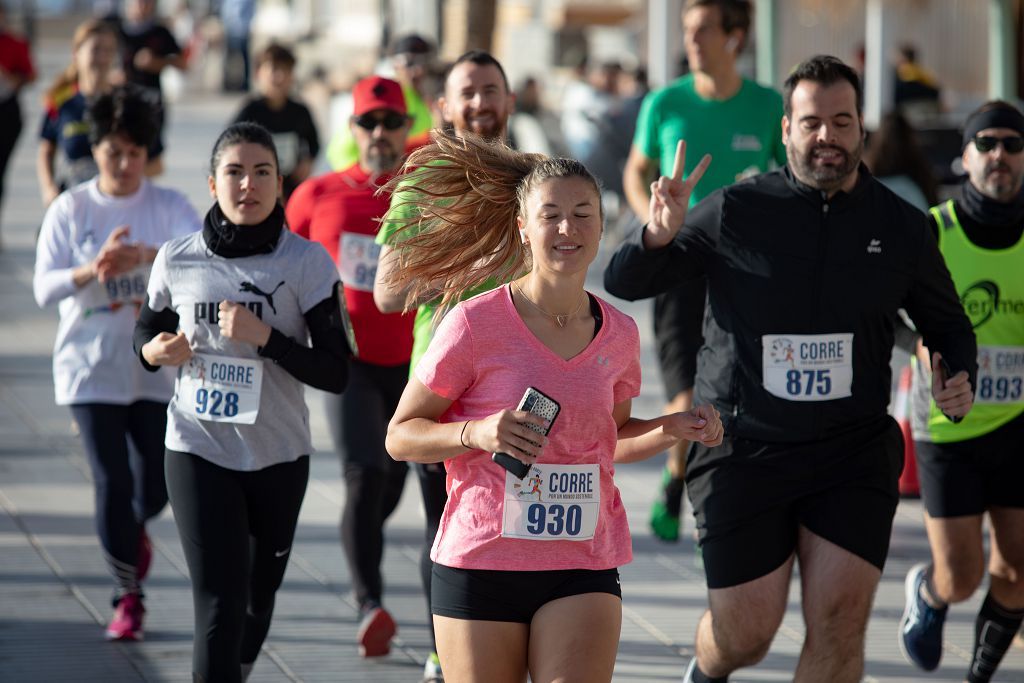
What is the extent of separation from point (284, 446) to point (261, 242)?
62cm

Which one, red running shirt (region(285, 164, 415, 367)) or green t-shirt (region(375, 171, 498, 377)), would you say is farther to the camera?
red running shirt (region(285, 164, 415, 367))

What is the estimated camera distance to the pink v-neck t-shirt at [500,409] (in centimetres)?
381

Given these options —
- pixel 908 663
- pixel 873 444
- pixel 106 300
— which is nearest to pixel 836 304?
pixel 873 444

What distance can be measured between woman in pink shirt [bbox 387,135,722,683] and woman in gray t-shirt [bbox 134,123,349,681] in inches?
40.0

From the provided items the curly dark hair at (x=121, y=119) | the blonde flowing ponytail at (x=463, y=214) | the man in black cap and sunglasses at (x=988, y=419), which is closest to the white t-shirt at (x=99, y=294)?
the curly dark hair at (x=121, y=119)

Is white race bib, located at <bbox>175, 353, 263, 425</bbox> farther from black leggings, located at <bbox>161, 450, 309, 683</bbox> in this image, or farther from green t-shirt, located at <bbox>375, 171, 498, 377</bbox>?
green t-shirt, located at <bbox>375, 171, 498, 377</bbox>

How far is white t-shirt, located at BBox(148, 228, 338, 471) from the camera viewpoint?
4844 millimetres

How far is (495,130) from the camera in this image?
553 cm

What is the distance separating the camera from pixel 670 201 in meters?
4.55

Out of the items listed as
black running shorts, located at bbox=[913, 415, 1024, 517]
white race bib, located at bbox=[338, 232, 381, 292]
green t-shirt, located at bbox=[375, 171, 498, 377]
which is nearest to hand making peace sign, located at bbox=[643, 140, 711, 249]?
green t-shirt, located at bbox=[375, 171, 498, 377]

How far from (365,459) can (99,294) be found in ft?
3.98

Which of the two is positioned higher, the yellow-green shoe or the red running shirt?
the red running shirt

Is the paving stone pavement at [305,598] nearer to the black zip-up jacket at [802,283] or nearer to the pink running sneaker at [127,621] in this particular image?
the pink running sneaker at [127,621]

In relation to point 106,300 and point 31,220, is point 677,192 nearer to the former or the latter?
point 106,300
